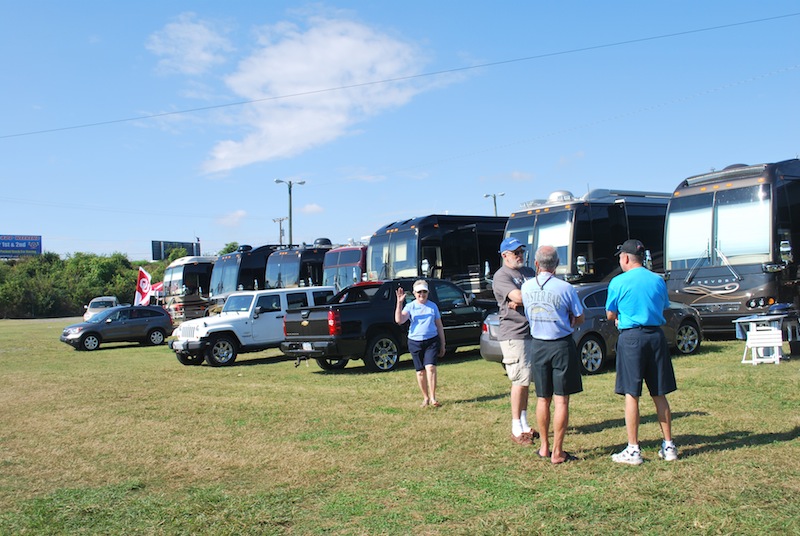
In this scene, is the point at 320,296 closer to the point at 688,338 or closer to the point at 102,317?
the point at 688,338

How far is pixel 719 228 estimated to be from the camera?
15.5m

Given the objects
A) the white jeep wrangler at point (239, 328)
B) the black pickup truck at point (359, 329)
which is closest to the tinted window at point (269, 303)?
the white jeep wrangler at point (239, 328)

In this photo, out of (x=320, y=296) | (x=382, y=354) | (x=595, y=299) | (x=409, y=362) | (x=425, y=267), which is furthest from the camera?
(x=425, y=267)

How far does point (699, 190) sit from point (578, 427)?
10.2 meters

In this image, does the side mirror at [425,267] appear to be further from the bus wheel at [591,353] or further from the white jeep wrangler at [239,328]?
the bus wheel at [591,353]

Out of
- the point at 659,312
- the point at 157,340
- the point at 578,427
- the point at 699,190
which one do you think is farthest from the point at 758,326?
the point at 157,340

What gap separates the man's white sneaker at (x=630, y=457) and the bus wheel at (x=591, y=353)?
587 centimetres

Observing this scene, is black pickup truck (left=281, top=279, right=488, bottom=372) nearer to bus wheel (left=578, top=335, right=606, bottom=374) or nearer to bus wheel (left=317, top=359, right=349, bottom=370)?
bus wheel (left=317, top=359, right=349, bottom=370)

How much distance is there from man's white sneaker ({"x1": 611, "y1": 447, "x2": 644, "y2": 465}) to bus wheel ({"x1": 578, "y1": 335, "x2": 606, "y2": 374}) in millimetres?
5868

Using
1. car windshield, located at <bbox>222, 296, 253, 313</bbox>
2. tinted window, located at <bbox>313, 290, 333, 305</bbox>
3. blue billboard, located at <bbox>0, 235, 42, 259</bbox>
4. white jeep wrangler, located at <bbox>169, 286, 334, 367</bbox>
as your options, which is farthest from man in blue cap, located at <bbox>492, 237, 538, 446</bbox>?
blue billboard, located at <bbox>0, 235, 42, 259</bbox>

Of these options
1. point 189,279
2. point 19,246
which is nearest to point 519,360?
point 189,279

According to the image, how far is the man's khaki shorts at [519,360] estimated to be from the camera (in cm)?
737

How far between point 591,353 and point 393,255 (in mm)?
11434

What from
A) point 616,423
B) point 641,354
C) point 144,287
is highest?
point 144,287
